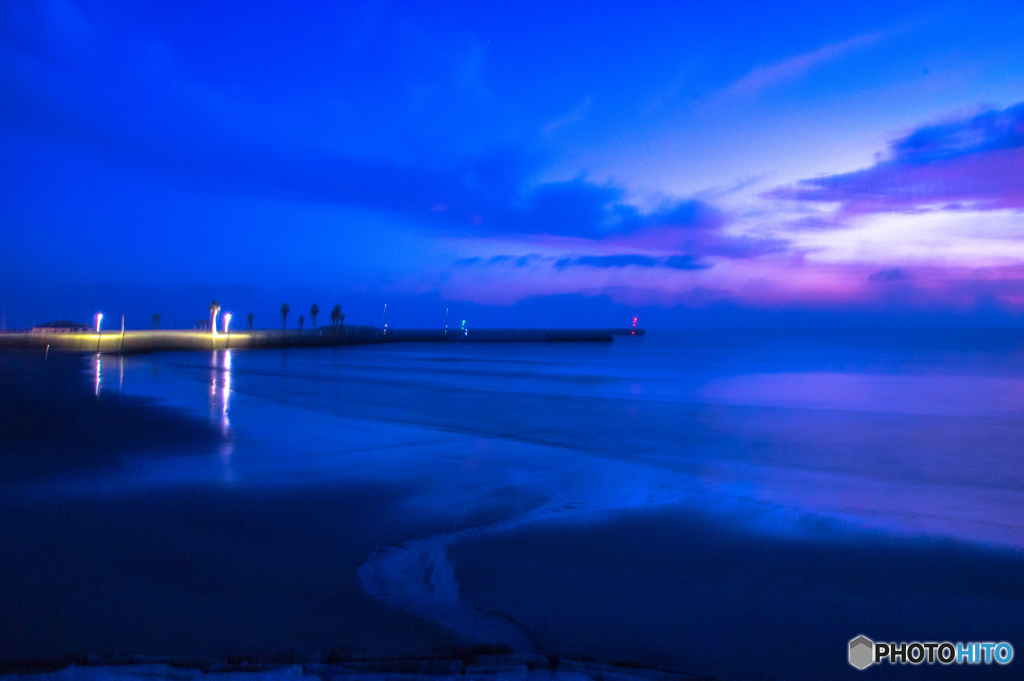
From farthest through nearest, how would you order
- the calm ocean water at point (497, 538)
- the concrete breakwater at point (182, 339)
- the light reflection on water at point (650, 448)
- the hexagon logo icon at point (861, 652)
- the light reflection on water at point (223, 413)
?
the concrete breakwater at point (182, 339) < the light reflection on water at point (223, 413) < the light reflection on water at point (650, 448) < the calm ocean water at point (497, 538) < the hexagon logo icon at point (861, 652)

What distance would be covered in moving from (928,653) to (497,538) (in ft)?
11.8

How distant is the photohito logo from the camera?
4.29 meters

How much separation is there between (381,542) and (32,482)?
509cm

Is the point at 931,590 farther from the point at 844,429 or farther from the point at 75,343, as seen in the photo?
the point at 75,343

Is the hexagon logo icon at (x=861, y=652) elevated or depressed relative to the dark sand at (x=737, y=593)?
depressed

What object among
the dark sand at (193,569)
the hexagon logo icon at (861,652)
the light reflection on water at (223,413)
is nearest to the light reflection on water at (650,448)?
the light reflection on water at (223,413)

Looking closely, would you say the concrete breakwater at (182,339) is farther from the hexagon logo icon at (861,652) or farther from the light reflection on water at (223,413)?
the hexagon logo icon at (861,652)

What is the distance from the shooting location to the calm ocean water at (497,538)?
450cm

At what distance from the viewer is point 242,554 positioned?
231 inches

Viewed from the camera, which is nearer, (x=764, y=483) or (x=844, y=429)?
(x=764, y=483)

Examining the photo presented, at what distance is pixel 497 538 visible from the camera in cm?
652

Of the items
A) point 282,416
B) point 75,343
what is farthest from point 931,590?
point 75,343

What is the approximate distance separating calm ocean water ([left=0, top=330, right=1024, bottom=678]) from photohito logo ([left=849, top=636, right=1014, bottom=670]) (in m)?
0.12

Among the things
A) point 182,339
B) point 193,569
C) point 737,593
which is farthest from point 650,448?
point 182,339
